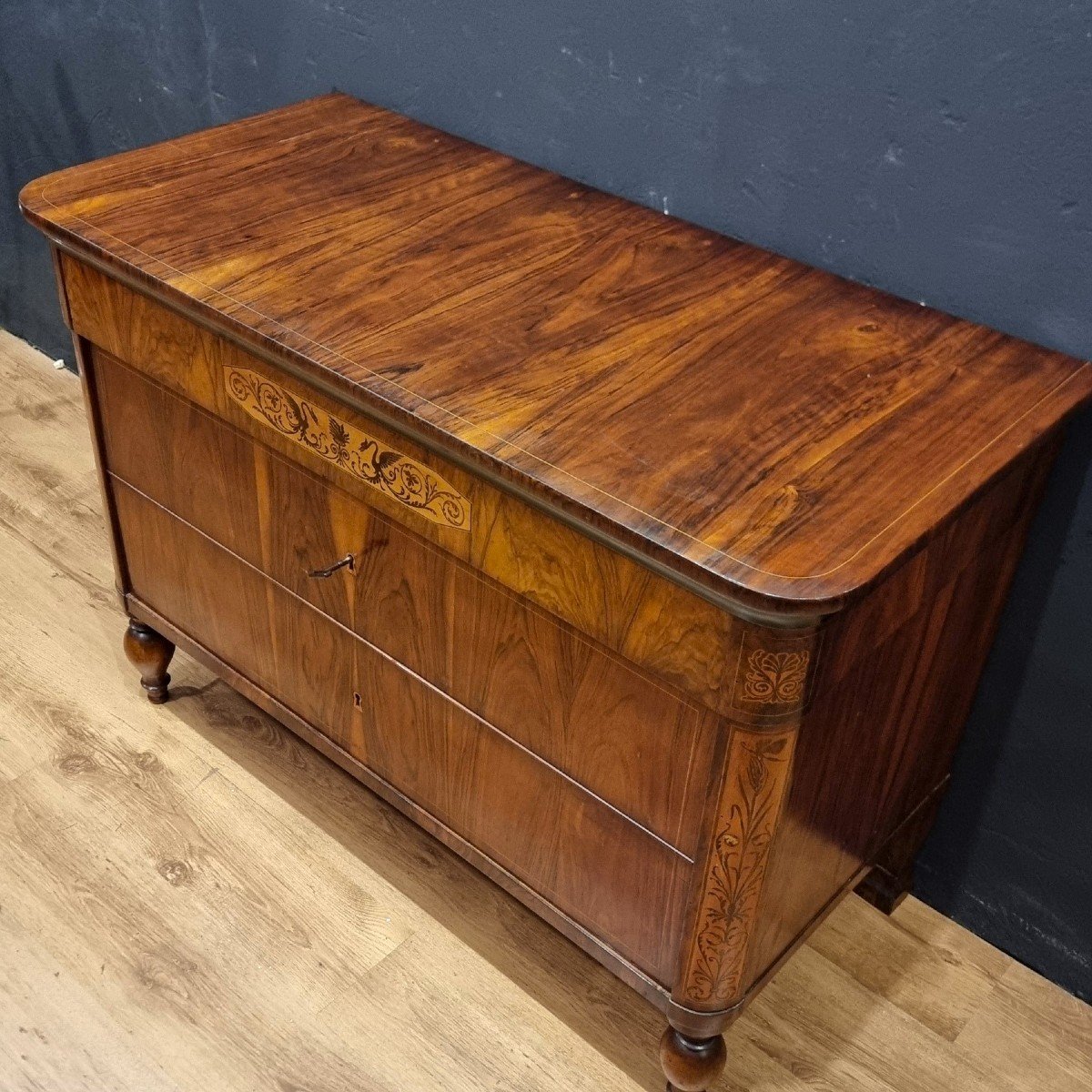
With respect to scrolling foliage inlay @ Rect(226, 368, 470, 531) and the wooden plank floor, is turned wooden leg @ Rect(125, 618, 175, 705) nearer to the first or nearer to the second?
the wooden plank floor

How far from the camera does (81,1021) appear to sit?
4.76ft

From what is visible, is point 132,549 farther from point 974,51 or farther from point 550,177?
point 974,51

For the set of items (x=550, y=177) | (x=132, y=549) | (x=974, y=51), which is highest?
(x=974, y=51)

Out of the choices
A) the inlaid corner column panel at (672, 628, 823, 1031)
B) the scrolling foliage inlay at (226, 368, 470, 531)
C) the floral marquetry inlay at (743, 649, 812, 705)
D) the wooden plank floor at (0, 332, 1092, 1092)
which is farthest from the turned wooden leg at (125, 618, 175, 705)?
the floral marquetry inlay at (743, 649, 812, 705)

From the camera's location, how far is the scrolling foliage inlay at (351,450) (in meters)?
1.18

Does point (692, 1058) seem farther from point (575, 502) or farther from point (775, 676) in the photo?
point (575, 502)

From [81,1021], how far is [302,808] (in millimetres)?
368

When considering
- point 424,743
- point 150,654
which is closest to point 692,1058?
point 424,743

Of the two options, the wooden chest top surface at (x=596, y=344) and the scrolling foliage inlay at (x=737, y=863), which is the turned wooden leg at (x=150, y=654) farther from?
the scrolling foliage inlay at (x=737, y=863)

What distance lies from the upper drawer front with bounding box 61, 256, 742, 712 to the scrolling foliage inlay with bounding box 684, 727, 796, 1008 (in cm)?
6

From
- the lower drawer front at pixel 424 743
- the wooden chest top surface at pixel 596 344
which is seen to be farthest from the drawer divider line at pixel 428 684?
the wooden chest top surface at pixel 596 344

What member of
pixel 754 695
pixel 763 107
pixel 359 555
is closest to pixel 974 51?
pixel 763 107

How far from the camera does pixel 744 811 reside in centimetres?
112

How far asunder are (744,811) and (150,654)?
3.16 ft
